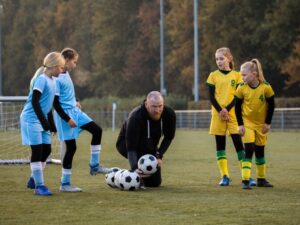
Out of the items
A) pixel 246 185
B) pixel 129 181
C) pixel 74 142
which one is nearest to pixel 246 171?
pixel 246 185

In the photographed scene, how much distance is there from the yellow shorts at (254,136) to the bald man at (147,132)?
1.00 meters

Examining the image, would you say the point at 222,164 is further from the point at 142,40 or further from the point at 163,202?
the point at 142,40

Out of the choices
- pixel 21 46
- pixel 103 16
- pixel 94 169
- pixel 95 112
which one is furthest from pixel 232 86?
pixel 21 46

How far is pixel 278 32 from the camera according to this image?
1930 inches

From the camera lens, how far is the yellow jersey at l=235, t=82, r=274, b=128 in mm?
12094

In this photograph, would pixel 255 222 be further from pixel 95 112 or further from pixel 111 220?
pixel 95 112

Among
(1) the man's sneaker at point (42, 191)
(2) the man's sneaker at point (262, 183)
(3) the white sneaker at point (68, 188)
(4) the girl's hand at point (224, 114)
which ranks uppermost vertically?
(4) the girl's hand at point (224, 114)

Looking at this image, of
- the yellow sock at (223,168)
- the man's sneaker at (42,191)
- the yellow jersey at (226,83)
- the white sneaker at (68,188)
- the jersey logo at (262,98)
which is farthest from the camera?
the yellow jersey at (226,83)

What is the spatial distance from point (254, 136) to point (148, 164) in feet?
4.99

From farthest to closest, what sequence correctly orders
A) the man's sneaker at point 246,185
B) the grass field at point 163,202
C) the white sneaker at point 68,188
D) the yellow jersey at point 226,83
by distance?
the yellow jersey at point 226,83 → the man's sneaker at point 246,185 → the white sneaker at point 68,188 → the grass field at point 163,202

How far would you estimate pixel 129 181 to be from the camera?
11633 mm

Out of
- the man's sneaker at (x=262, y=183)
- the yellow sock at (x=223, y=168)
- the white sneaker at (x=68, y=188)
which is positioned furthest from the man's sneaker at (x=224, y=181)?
the white sneaker at (x=68, y=188)

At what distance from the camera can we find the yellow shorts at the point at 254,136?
12.0 m

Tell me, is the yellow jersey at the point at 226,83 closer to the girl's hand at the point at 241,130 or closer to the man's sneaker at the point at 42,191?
the girl's hand at the point at 241,130
